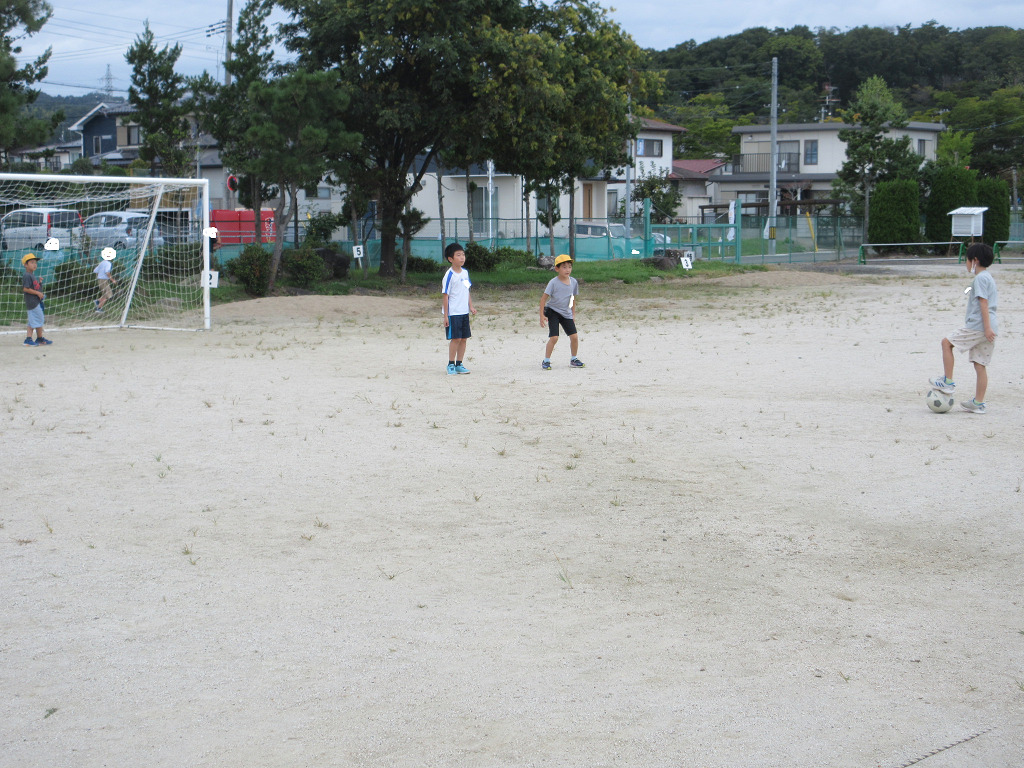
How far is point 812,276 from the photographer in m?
31.1

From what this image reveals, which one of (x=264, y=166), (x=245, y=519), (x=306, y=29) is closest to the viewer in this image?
(x=245, y=519)

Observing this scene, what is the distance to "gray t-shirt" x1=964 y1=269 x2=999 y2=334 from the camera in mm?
9227

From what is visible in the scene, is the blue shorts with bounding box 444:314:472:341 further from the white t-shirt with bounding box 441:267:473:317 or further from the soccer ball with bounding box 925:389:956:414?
the soccer ball with bounding box 925:389:956:414

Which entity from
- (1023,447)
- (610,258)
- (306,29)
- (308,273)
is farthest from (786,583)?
(610,258)

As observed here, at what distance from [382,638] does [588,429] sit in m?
4.54

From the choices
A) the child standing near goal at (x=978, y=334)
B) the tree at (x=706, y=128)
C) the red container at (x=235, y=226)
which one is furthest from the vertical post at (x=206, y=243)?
the tree at (x=706, y=128)

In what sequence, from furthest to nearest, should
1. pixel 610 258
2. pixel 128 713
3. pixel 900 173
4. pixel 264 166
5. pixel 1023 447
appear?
pixel 900 173 → pixel 610 258 → pixel 264 166 → pixel 1023 447 → pixel 128 713

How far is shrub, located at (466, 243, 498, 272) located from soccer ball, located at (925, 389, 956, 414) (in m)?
22.9

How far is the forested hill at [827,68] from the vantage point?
271 feet

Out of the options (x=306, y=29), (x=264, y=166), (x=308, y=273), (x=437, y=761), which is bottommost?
(x=437, y=761)

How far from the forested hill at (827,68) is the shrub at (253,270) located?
2353 inches

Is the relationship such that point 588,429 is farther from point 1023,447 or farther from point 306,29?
point 306,29

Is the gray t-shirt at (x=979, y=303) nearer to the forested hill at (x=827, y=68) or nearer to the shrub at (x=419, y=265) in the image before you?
the shrub at (x=419, y=265)

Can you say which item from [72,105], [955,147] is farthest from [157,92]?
[72,105]
